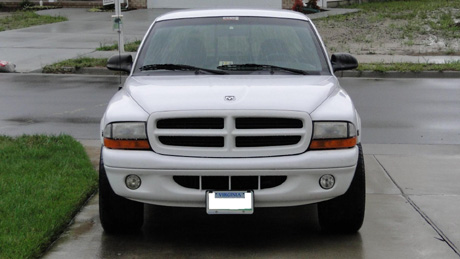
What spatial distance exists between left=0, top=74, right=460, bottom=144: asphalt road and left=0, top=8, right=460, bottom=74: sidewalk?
2134 mm

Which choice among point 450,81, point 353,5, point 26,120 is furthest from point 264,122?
point 353,5

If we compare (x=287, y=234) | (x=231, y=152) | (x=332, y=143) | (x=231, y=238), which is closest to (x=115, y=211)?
(x=231, y=238)

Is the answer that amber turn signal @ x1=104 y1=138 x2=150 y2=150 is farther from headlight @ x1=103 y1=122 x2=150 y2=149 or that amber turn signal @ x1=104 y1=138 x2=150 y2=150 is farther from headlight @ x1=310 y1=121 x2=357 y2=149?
headlight @ x1=310 y1=121 x2=357 y2=149

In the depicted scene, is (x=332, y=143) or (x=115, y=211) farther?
(x=115, y=211)

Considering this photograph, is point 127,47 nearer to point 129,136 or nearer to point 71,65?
point 71,65

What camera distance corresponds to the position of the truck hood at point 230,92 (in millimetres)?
5887

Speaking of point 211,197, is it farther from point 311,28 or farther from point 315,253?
point 311,28

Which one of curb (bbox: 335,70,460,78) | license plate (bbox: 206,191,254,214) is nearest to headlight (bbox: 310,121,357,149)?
license plate (bbox: 206,191,254,214)

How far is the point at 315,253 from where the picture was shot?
19.5ft

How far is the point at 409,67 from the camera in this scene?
17547 millimetres

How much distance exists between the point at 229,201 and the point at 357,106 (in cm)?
787

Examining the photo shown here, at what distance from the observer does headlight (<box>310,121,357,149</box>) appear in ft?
19.2

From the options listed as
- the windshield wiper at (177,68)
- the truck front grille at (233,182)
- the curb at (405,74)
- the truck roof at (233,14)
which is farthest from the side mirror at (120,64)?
the curb at (405,74)

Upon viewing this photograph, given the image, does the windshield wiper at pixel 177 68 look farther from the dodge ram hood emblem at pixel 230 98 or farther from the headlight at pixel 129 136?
the headlight at pixel 129 136
